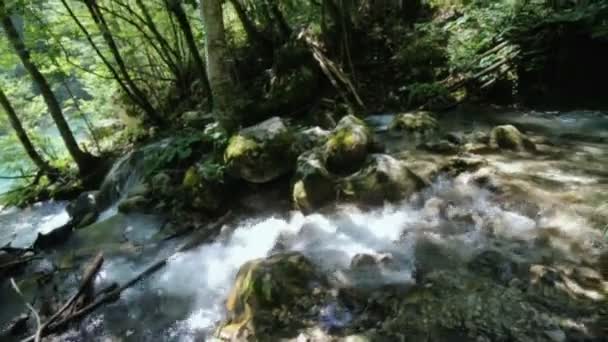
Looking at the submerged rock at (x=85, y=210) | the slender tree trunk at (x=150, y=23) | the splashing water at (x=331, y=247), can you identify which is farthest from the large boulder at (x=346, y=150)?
the slender tree trunk at (x=150, y=23)

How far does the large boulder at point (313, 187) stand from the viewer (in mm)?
5719

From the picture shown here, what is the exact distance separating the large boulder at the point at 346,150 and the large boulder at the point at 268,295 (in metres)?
2.27

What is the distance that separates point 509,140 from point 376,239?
9.29 feet

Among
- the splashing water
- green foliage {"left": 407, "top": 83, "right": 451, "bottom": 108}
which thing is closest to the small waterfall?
the splashing water

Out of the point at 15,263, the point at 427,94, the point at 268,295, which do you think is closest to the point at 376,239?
the point at 268,295

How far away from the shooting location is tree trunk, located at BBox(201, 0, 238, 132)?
7.46 m

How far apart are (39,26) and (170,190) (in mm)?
6314

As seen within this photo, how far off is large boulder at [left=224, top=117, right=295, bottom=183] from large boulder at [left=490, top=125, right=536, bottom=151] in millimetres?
3055

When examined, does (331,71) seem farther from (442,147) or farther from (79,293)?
(79,293)

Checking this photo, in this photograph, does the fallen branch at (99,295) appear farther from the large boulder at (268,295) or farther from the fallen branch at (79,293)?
the large boulder at (268,295)

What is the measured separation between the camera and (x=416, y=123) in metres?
7.68

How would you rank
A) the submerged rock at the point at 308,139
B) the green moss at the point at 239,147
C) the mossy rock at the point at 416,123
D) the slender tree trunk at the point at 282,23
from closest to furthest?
1. the green moss at the point at 239,147
2. the submerged rock at the point at 308,139
3. the mossy rock at the point at 416,123
4. the slender tree trunk at the point at 282,23

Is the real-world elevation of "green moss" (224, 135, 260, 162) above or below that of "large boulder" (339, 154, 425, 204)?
above

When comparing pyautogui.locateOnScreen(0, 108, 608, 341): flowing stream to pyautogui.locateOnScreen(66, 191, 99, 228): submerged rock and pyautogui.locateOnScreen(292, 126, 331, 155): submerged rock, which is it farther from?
pyautogui.locateOnScreen(66, 191, 99, 228): submerged rock
